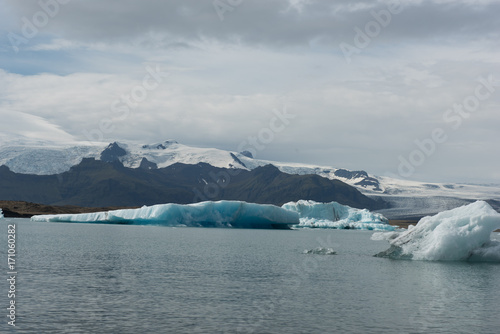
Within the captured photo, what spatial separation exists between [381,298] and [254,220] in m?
83.9

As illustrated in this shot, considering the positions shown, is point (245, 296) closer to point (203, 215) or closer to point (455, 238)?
point (455, 238)

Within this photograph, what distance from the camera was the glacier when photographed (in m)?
40.6

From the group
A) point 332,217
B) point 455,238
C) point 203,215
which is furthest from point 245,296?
point 332,217

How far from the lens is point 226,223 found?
10688cm

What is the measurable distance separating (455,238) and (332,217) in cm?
11227

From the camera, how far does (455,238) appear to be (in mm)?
41375

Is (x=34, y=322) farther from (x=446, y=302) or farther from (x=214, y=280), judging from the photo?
(x=446, y=302)

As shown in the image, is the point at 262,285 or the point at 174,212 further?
the point at 174,212

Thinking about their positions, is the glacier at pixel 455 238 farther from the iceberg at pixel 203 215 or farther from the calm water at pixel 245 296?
the iceberg at pixel 203 215

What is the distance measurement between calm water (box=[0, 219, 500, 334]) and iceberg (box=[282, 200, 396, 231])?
104m

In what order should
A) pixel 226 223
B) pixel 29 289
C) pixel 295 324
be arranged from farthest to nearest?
pixel 226 223 < pixel 29 289 < pixel 295 324

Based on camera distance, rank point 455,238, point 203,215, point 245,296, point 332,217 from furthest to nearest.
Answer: point 332,217 → point 203,215 → point 455,238 → point 245,296

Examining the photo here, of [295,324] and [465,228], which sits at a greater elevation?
[465,228]

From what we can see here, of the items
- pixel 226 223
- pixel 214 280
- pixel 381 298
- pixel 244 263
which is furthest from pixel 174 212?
pixel 381 298
